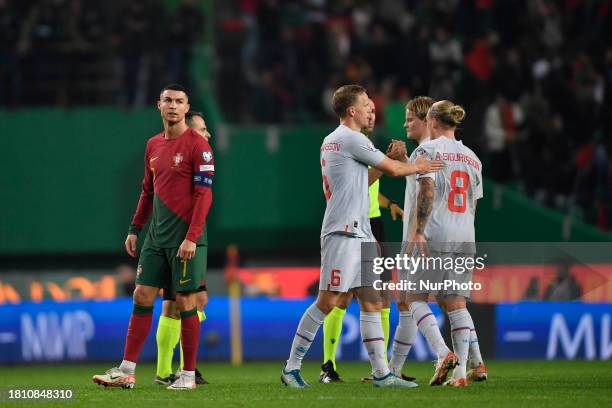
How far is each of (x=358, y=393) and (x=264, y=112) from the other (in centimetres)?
1140

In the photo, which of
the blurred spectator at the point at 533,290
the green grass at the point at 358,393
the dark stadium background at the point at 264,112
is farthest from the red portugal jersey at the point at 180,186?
the dark stadium background at the point at 264,112

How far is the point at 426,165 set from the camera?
398 inches

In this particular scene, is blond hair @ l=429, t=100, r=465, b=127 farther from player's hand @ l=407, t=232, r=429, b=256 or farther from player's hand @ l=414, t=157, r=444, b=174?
player's hand @ l=407, t=232, r=429, b=256

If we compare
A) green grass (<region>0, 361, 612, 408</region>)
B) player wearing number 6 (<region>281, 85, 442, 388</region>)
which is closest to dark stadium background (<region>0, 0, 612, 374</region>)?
green grass (<region>0, 361, 612, 408</region>)

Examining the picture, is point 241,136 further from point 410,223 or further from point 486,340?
point 410,223

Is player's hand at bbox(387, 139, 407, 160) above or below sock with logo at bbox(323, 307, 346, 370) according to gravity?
above

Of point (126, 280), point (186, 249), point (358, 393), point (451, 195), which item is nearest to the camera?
point (358, 393)

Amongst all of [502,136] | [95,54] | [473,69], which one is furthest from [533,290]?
[95,54]

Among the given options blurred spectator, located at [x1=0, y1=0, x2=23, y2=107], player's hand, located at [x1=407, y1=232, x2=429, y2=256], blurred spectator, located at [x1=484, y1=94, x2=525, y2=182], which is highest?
blurred spectator, located at [x1=0, y1=0, x2=23, y2=107]

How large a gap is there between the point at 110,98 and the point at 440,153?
11.6m

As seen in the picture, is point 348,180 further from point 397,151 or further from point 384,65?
point 384,65

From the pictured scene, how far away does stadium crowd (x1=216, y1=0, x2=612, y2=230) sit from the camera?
778 inches

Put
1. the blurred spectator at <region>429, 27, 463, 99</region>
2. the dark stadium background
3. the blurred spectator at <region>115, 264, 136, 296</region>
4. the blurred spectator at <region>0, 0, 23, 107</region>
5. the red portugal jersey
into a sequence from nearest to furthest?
the red portugal jersey, the blurred spectator at <region>115, 264, 136, 296</region>, the dark stadium background, the blurred spectator at <region>429, 27, 463, 99</region>, the blurred spectator at <region>0, 0, 23, 107</region>

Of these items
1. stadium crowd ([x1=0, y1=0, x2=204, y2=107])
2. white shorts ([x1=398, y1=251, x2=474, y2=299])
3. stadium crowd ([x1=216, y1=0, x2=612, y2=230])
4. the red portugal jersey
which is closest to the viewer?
the red portugal jersey
